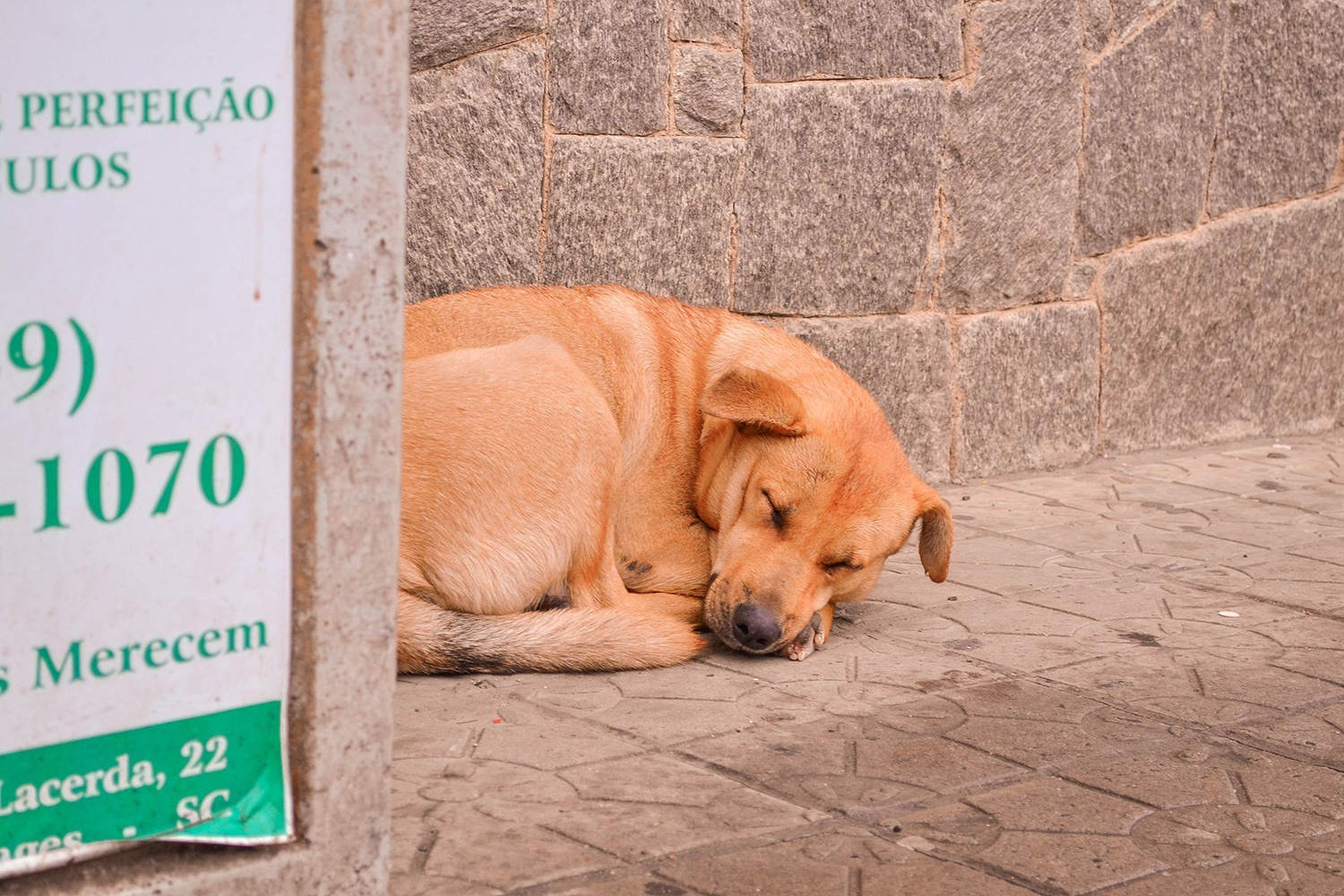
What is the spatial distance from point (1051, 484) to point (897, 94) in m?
1.87

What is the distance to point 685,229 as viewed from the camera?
553cm

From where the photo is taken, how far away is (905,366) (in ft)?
20.0

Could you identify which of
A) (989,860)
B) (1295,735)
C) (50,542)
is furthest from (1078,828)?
(50,542)

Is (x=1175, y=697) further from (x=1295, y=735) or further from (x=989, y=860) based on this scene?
(x=989, y=860)

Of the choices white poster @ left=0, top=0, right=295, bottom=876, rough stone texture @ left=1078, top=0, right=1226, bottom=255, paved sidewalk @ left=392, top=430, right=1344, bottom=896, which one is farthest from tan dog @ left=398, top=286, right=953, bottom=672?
rough stone texture @ left=1078, top=0, right=1226, bottom=255

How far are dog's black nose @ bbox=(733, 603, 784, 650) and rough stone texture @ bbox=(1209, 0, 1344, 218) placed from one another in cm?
429

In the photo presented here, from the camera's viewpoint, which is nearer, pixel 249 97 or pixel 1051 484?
pixel 249 97

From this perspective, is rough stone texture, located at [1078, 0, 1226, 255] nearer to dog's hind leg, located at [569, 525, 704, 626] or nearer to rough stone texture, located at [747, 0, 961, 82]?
rough stone texture, located at [747, 0, 961, 82]

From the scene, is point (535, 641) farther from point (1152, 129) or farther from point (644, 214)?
point (1152, 129)

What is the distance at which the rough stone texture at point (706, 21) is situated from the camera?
5.35 metres

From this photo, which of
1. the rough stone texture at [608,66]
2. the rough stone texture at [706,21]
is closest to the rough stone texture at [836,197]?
the rough stone texture at [706,21]

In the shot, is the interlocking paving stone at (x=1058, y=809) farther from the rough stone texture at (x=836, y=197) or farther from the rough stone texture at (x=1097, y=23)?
the rough stone texture at (x=1097, y=23)

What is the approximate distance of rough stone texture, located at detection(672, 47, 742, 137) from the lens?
5426 millimetres

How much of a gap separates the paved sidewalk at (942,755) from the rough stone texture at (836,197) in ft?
4.64
